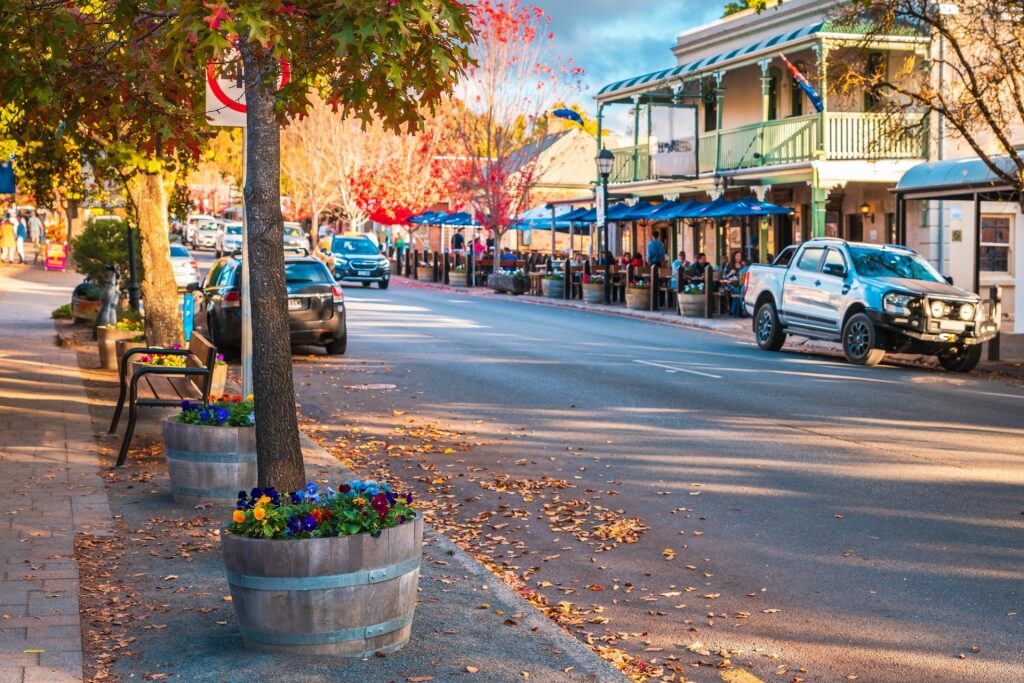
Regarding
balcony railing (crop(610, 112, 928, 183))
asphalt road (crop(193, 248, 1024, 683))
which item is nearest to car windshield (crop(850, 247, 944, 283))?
asphalt road (crop(193, 248, 1024, 683))

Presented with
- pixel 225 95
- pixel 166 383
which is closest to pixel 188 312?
pixel 166 383

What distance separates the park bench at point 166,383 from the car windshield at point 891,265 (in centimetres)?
1214

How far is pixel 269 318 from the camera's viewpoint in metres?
7.11

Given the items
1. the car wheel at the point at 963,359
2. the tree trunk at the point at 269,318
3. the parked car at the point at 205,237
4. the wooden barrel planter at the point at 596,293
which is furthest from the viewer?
the parked car at the point at 205,237

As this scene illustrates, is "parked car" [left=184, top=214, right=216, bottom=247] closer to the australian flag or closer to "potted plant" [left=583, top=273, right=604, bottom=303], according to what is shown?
→ "potted plant" [left=583, top=273, right=604, bottom=303]

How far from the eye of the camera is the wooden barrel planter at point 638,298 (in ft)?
115

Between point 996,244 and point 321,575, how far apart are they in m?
30.4

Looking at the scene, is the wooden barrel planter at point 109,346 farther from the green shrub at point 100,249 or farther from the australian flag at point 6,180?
the green shrub at point 100,249

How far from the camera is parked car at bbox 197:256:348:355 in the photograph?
20078 millimetres

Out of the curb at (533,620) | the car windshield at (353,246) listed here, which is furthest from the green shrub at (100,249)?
the car windshield at (353,246)

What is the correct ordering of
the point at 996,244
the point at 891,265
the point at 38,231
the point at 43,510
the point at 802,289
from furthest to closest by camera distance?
the point at 38,231, the point at 996,244, the point at 802,289, the point at 891,265, the point at 43,510

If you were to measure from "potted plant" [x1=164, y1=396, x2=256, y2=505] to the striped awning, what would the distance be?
83.7ft

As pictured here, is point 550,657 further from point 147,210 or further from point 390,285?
point 390,285

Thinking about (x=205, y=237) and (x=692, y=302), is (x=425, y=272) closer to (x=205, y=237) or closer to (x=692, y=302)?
(x=692, y=302)
